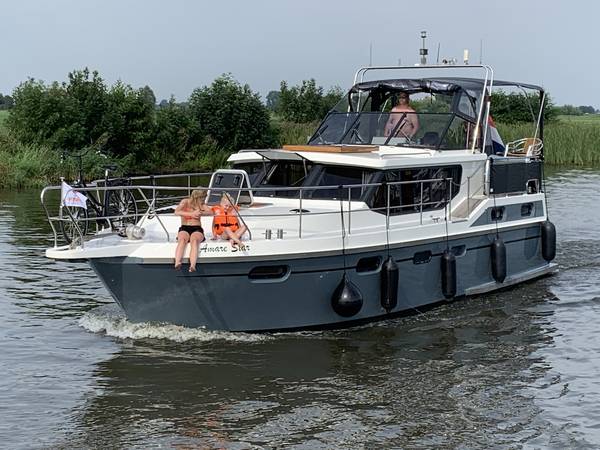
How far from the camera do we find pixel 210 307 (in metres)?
11.2

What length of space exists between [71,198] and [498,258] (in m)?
7.29

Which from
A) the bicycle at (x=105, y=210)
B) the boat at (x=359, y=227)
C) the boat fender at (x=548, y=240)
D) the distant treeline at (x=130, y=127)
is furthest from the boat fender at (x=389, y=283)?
the distant treeline at (x=130, y=127)

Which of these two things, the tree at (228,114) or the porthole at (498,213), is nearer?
the porthole at (498,213)

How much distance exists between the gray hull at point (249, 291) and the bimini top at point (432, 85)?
12.3 feet

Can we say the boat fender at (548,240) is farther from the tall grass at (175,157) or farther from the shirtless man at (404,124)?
the tall grass at (175,157)

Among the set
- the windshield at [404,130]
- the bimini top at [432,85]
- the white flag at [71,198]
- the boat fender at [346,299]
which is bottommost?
the boat fender at [346,299]

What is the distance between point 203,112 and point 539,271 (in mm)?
29149

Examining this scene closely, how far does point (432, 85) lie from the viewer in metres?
15.5

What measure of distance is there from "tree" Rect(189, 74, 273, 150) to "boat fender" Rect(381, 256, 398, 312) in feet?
101

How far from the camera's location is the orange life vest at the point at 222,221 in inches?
436

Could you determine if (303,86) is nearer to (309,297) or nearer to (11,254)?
(11,254)

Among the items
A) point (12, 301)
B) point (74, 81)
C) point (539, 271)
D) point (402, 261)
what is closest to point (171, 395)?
point (402, 261)

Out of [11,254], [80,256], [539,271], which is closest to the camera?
[80,256]

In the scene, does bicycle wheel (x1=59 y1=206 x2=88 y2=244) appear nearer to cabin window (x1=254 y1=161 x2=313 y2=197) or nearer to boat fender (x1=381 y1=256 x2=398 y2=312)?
cabin window (x1=254 y1=161 x2=313 y2=197)
